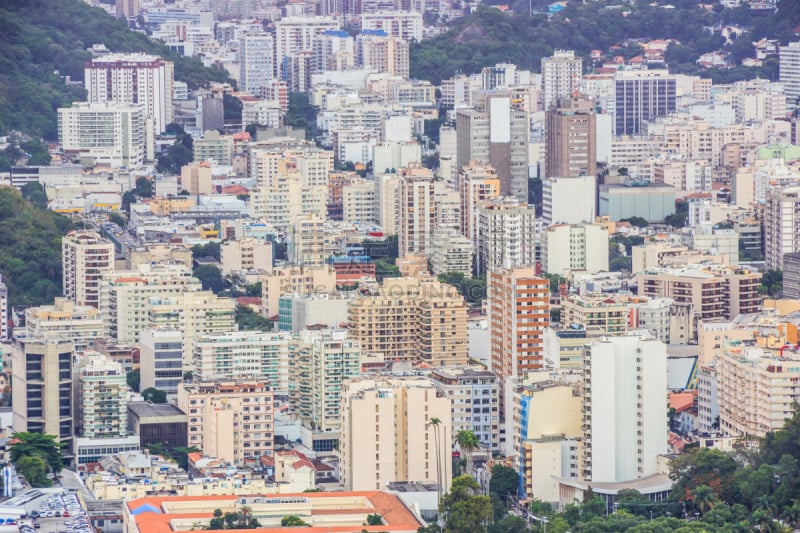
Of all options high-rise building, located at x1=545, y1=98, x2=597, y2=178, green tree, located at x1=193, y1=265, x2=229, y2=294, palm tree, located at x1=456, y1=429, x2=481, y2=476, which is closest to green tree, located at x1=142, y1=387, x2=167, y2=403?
palm tree, located at x1=456, y1=429, x2=481, y2=476

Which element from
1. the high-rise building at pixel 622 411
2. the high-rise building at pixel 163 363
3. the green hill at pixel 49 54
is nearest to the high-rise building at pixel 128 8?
the green hill at pixel 49 54

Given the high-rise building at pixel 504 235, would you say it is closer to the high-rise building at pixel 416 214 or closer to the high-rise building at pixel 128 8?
the high-rise building at pixel 416 214

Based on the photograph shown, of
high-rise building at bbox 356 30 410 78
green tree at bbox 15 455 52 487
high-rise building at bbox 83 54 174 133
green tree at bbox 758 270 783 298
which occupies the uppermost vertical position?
high-rise building at bbox 356 30 410 78

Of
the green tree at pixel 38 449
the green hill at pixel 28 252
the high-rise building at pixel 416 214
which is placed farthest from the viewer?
the high-rise building at pixel 416 214

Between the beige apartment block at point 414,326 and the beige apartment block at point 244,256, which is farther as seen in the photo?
the beige apartment block at point 244,256

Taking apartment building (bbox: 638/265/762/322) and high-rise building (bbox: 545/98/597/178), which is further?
high-rise building (bbox: 545/98/597/178)

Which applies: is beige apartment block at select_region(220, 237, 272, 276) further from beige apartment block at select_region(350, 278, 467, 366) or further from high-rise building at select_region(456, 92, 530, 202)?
beige apartment block at select_region(350, 278, 467, 366)

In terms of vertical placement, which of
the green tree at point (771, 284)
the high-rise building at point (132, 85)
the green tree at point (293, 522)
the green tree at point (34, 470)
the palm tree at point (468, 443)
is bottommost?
the green tree at point (293, 522)

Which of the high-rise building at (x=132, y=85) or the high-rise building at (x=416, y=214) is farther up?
the high-rise building at (x=132, y=85)
